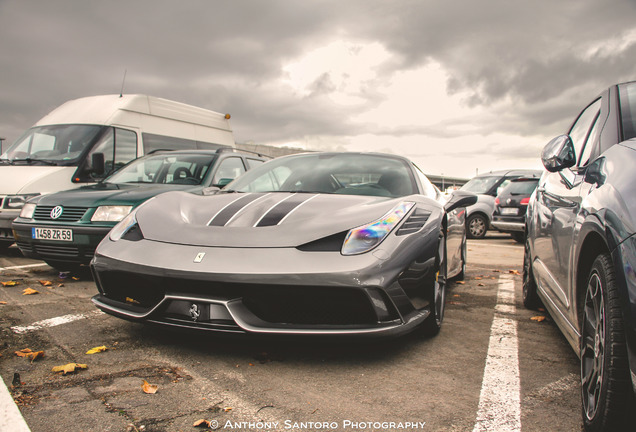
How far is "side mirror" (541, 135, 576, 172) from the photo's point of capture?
264 centimetres

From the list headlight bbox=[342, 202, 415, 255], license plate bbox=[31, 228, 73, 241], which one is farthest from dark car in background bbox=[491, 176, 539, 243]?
license plate bbox=[31, 228, 73, 241]

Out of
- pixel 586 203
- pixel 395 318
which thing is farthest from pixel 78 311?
pixel 586 203

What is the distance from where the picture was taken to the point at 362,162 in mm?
4078

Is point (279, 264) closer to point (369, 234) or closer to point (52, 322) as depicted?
point (369, 234)

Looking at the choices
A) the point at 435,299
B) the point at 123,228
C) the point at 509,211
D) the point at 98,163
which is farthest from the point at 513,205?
the point at 123,228

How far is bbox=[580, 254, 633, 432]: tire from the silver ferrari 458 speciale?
0.89 metres

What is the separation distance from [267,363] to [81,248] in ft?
9.46

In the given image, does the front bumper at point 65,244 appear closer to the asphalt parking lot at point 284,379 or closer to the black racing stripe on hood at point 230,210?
the asphalt parking lot at point 284,379

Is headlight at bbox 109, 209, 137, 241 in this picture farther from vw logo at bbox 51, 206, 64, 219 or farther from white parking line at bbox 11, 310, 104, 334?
vw logo at bbox 51, 206, 64, 219

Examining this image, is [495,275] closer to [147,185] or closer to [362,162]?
[362,162]

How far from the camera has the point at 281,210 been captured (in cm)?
298

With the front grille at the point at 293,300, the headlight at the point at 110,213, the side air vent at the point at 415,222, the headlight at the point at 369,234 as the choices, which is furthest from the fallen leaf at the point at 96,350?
the headlight at the point at 110,213

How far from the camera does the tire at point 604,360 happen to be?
1.59m

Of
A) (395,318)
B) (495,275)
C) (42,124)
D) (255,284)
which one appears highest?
(42,124)
